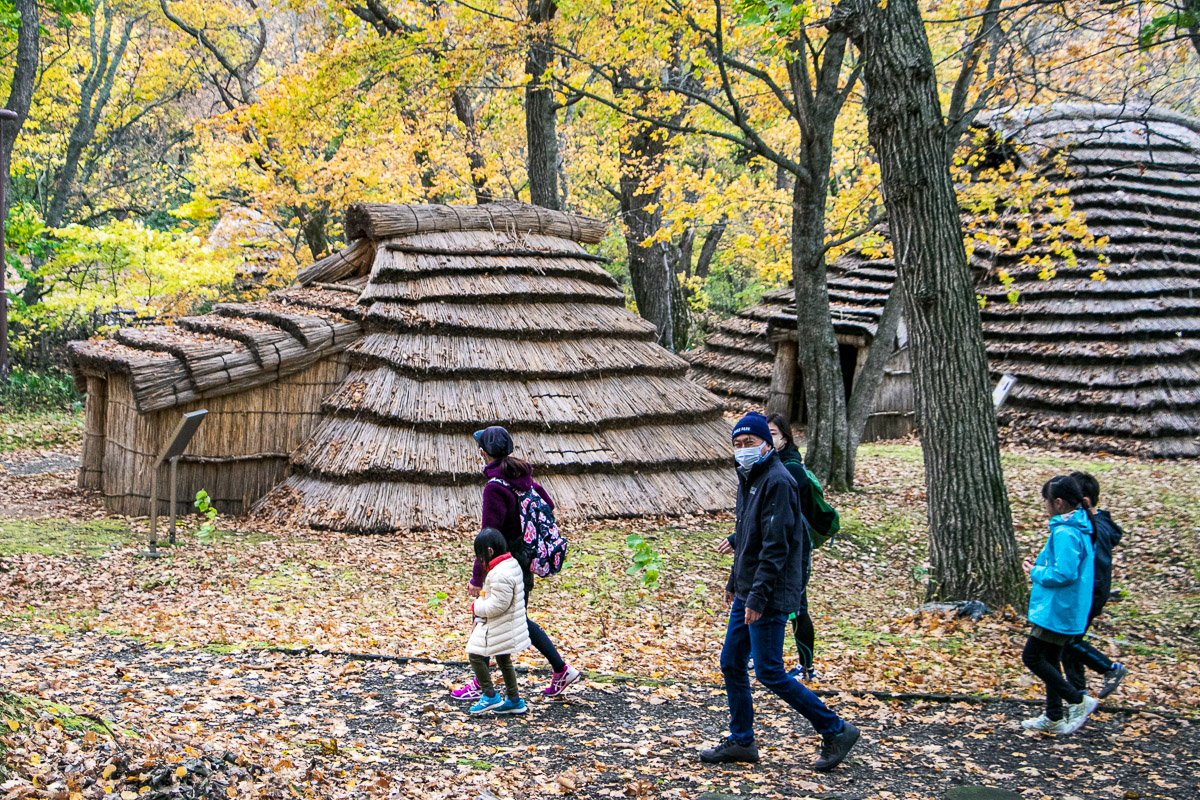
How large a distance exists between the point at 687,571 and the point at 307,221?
43.4ft

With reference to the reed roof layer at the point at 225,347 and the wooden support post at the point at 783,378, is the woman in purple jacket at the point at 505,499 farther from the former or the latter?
the wooden support post at the point at 783,378

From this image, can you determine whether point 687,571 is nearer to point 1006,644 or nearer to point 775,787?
point 1006,644

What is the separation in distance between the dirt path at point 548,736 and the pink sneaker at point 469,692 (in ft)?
0.31

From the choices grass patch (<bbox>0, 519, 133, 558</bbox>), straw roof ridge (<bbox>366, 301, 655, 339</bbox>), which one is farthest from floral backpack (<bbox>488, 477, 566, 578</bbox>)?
straw roof ridge (<bbox>366, 301, 655, 339</bbox>)

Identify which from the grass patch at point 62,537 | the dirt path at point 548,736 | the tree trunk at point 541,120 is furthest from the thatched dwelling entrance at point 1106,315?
the grass patch at point 62,537

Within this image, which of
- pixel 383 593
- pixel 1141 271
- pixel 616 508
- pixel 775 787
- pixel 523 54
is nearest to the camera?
pixel 775 787

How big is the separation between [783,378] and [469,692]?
45.9ft

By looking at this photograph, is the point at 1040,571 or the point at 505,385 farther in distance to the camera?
the point at 505,385

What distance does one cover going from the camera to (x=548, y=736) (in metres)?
4.87

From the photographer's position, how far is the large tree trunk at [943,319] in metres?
6.85

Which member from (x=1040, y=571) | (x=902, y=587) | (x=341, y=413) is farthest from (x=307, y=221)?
(x=1040, y=571)

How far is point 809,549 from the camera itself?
517cm

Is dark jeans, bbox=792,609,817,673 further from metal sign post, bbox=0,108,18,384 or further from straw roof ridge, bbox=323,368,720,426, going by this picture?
metal sign post, bbox=0,108,18,384

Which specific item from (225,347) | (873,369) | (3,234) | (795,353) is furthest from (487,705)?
(795,353)
